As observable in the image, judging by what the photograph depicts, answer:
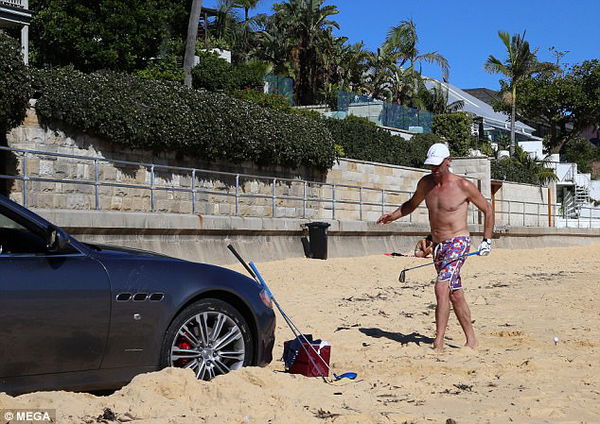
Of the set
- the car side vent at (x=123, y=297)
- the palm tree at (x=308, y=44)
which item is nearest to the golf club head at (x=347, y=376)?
the car side vent at (x=123, y=297)

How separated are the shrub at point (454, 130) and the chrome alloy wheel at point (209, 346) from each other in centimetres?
3632

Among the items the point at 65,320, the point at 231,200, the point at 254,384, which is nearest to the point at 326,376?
the point at 254,384

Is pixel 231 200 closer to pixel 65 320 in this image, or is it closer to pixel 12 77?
pixel 12 77

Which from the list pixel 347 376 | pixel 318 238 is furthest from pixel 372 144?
pixel 347 376

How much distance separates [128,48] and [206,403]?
27748 mm

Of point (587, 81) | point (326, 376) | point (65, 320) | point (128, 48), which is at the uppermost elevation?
point (587, 81)

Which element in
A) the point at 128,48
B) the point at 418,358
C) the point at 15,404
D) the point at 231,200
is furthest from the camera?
the point at 128,48

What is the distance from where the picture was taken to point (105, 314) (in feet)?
17.9

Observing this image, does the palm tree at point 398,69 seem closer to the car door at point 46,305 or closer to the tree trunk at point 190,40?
the tree trunk at point 190,40

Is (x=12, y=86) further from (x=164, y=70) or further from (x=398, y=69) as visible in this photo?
(x=398, y=69)

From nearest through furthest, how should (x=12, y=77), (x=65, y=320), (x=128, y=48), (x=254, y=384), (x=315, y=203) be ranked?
(x=65, y=320) → (x=254, y=384) → (x=12, y=77) → (x=315, y=203) → (x=128, y=48)

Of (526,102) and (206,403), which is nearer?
(206,403)

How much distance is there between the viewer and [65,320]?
525 cm

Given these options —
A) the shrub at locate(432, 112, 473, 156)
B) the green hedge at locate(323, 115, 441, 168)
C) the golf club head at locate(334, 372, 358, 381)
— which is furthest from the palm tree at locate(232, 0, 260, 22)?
the golf club head at locate(334, 372, 358, 381)
